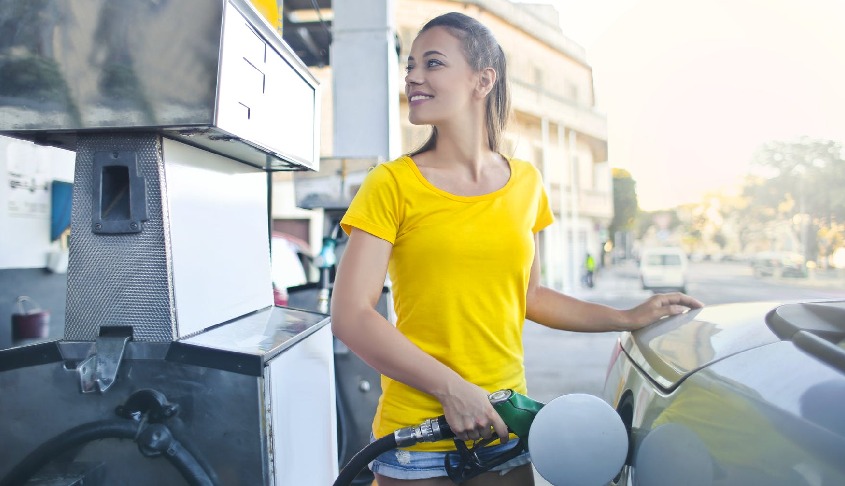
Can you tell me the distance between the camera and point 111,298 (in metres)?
1.47

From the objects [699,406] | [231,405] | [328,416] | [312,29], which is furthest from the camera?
[312,29]

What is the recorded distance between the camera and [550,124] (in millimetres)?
22328

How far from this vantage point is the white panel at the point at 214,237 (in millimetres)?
1532

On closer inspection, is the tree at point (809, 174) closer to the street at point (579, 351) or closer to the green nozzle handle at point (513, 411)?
the street at point (579, 351)

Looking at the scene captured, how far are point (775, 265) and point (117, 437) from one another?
10424 millimetres

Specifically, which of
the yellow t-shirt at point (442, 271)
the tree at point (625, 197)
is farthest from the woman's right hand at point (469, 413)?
the tree at point (625, 197)

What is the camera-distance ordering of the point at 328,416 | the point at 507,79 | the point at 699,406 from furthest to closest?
the point at 328,416 < the point at 507,79 < the point at 699,406

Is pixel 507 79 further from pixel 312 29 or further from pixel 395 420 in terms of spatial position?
pixel 312 29

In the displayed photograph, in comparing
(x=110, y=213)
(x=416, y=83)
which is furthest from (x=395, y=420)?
(x=110, y=213)

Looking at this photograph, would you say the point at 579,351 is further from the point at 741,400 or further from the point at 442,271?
the point at 741,400

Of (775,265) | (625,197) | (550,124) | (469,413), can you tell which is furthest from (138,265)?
(625,197)

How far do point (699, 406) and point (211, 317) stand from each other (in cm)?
113

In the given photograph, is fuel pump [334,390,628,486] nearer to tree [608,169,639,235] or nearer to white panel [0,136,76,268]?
white panel [0,136,76,268]

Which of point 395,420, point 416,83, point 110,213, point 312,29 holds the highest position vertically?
point 312,29
